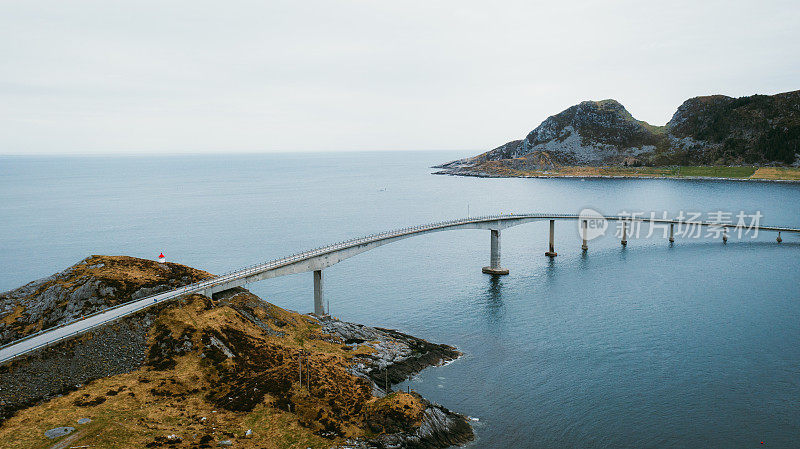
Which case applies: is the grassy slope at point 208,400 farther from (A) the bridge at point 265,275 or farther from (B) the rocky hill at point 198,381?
(A) the bridge at point 265,275

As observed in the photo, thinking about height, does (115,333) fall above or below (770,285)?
above

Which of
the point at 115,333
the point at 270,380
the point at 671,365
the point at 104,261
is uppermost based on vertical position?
the point at 104,261

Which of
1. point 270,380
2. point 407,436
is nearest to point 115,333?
point 270,380

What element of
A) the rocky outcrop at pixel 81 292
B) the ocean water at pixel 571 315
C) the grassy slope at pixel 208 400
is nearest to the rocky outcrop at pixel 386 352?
the ocean water at pixel 571 315

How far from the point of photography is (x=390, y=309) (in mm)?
95688

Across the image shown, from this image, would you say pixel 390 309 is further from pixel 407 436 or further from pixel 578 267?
pixel 578 267

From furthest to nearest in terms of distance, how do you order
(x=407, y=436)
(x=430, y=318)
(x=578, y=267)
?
(x=578, y=267), (x=430, y=318), (x=407, y=436)

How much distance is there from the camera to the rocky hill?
4572cm

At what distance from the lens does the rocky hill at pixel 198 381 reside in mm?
45719

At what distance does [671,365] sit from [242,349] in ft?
195

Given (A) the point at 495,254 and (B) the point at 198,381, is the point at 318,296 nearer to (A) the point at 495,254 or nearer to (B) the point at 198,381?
(B) the point at 198,381

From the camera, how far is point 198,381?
5403 cm
